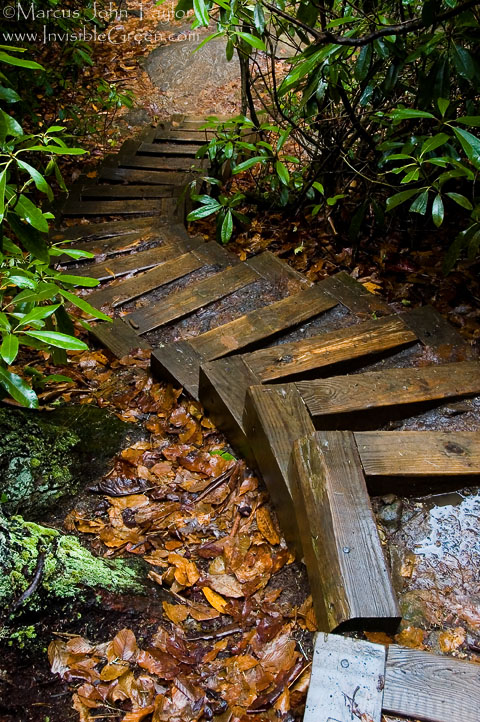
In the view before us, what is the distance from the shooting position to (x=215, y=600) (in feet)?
6.07

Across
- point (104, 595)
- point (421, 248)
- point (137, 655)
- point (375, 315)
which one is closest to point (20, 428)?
point (104, 595)

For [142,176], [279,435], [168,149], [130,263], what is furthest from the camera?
[168,149]

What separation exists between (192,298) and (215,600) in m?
2.26

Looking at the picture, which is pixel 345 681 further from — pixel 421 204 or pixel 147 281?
pixel 147 281

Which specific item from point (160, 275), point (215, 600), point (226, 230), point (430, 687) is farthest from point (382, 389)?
point (160, 275)

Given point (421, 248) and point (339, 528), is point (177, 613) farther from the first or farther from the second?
point (421, 248)

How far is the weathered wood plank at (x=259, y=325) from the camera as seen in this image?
297 centimetres

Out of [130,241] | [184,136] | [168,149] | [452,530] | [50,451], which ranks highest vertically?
[184,136]

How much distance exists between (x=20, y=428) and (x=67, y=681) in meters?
1.39

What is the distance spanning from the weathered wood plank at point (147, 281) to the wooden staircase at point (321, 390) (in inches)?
0.5

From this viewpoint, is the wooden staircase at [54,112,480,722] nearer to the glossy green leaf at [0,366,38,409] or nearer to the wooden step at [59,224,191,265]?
the wooden step at [59,224,191,265]

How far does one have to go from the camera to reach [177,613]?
1753mm

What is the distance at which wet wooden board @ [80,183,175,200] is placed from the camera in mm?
5922

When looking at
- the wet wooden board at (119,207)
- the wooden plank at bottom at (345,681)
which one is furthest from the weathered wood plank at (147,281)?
the wooden plank at bottom at (345,681)
